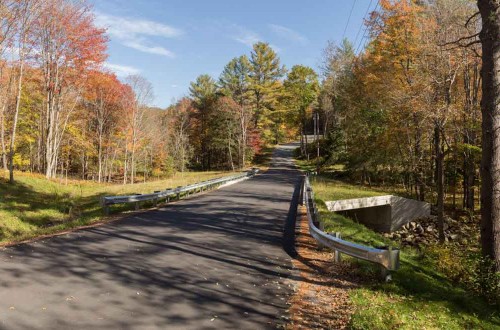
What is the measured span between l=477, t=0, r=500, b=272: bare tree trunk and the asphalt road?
13.9ft

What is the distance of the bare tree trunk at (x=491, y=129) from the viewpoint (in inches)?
283

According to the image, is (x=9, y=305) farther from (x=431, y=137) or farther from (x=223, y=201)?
(x=431, y=137)

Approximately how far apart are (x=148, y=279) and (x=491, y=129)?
7.27 meters

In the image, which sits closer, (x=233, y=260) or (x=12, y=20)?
(x=233, y=260)

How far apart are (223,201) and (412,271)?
9671mm

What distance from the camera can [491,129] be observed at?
23.9 feet

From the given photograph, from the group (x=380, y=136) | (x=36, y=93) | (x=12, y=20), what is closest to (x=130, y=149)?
(x=36, y=93)

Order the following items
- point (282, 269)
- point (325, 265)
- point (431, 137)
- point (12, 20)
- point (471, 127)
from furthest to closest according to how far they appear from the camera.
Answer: point (12, 20) → point (431, 137) → point (471, 127) → point (325, 265) → point (282, 269)

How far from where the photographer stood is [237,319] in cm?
468

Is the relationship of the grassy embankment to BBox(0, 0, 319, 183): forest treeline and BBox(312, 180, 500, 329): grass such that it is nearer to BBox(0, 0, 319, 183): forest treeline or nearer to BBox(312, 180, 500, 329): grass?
BBox(312, 180, 500, 329): grass

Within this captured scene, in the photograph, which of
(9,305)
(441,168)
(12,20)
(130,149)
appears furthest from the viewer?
(130,149)

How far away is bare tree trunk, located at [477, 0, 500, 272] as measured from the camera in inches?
283

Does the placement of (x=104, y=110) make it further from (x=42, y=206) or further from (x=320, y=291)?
(x=320, y=291)

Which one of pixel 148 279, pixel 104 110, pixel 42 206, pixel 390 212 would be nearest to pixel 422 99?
pixel 390 212
